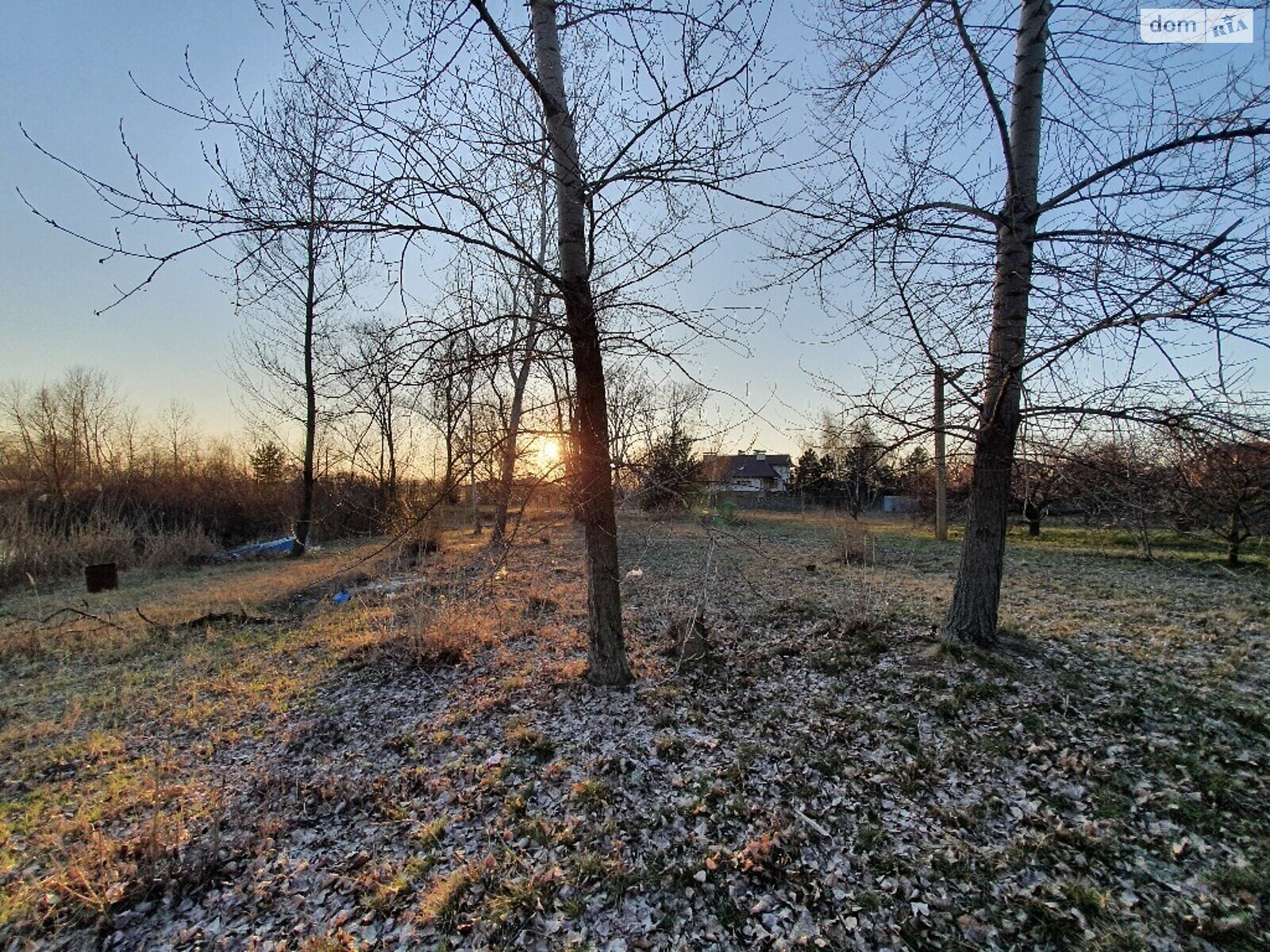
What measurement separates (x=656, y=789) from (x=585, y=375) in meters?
2.65

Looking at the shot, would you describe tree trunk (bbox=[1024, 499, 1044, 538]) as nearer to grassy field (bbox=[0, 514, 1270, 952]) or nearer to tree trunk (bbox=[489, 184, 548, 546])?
grassy field (bbox=[0, 514, 1270, 952])

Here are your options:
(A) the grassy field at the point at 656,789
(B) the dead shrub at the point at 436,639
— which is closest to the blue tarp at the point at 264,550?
(A) the grassy field at the point at 656,789

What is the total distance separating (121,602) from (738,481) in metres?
10.1

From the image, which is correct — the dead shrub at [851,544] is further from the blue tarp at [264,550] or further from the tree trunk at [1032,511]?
the blue tarp at [264,550]

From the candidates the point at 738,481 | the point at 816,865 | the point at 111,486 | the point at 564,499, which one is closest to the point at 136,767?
the point at 564,499

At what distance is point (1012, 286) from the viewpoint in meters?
4.20

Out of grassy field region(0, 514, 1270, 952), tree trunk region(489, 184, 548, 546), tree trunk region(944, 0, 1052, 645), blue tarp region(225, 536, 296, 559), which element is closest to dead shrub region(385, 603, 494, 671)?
grassy field region(0, 514, 1270, 952)

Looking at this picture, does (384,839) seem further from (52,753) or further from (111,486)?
(111,486)

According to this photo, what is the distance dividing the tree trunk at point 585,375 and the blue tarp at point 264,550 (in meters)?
13.3

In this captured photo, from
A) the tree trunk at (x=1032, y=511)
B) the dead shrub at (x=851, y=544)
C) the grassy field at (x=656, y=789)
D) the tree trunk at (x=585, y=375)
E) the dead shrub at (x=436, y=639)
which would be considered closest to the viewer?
the grassy field at (x=656, y=789)

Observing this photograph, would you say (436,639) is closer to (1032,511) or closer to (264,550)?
(1032,511)

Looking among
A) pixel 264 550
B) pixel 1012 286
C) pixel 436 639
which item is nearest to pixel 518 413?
pixel 436 639

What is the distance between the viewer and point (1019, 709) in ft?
12.0

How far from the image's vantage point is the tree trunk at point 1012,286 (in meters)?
4.11
